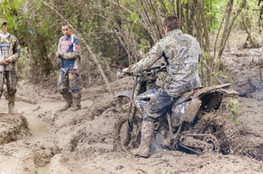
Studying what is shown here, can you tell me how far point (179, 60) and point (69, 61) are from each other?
4317mm

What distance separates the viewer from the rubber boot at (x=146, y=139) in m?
4.83

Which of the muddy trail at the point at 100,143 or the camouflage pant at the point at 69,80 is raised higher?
the camouflage pant at the point at 69,80

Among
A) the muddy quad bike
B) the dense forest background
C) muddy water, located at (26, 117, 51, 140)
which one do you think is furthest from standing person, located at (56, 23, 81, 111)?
the muddy quad bike

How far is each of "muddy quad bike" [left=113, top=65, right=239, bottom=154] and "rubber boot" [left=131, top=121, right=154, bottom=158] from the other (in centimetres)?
15

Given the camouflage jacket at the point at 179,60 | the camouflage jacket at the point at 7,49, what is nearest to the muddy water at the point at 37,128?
the camouflage jacket at the point at 7,49

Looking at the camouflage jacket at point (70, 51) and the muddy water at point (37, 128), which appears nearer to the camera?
the muddy water at point (37, 128)

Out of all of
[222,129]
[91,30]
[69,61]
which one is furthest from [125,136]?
[91,30]

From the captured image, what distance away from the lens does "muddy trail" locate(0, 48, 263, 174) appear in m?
4.32

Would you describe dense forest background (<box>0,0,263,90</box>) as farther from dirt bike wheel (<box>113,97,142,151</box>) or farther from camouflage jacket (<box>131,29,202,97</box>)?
camouflage jacket (<box>131,29,202,97</box>)

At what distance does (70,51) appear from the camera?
8.20 metres

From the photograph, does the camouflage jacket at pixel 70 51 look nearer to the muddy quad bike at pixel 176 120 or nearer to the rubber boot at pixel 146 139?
the muddy quad bike at pixel 176 120

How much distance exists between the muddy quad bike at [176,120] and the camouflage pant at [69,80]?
127 inches

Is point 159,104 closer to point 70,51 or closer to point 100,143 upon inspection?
point 100,143

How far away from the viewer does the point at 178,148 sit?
15.8ft
